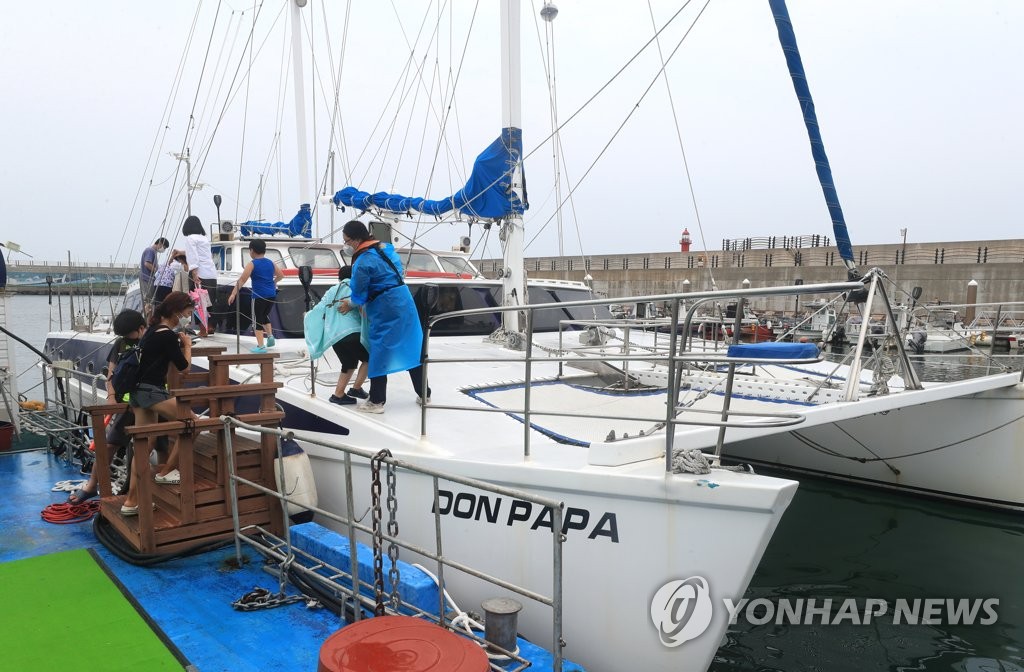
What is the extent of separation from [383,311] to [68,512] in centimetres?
334

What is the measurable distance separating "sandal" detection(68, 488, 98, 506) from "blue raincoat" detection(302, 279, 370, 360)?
8.66ft

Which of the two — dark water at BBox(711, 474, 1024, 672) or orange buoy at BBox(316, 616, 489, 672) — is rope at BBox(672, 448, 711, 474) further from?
dark water at BBox(711, 474, 1024, 672)

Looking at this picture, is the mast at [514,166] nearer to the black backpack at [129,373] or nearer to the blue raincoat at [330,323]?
the blue raincoat at [330,323]

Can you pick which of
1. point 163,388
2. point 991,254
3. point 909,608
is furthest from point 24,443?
point 991,254

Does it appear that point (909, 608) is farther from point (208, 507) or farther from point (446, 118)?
point (446, 118)

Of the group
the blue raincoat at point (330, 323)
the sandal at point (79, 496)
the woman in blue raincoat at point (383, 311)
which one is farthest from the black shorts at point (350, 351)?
the sandal at point (79, 496)

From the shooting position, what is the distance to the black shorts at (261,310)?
22.1ft

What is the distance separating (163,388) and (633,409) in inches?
130

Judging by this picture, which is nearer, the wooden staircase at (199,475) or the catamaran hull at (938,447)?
the wooden staircase at (199,475)

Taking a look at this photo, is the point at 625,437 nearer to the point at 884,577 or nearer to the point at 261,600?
the point at 261,600

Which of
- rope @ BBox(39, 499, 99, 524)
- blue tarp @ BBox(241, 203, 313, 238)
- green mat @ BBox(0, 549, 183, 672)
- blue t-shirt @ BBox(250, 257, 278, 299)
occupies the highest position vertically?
blue tarp @ BBox(241, 203, 313, 238)

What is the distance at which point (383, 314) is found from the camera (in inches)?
187

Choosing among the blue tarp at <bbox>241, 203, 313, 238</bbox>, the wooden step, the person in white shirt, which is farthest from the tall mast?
the wooden step

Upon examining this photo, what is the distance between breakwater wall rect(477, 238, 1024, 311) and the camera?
26562mm
